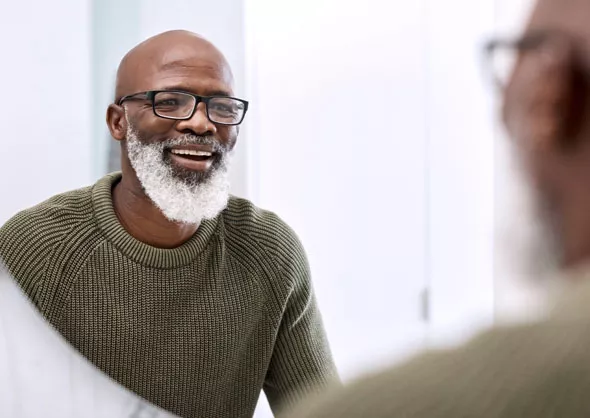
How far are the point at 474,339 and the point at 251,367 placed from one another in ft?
3.52

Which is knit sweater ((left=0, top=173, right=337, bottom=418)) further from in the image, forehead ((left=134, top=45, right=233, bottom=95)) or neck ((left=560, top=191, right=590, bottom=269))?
neck ((left=560, top=191, right=590, bottom=269))

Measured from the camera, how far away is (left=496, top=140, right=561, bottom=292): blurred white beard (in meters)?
0.31

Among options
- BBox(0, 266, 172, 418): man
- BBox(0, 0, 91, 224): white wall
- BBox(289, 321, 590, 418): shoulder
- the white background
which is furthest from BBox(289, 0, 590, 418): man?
the white background

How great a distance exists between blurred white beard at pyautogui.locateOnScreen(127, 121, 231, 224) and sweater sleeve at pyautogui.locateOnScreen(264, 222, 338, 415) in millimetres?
177

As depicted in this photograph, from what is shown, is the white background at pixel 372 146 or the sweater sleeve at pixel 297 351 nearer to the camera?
the sweater sleeve at pixel 297 351

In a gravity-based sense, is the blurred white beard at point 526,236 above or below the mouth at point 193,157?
above

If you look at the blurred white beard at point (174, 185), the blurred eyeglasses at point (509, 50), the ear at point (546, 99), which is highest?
the blurred eyeglasses at point (509, 50)

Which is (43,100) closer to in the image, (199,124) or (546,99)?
(199,124)

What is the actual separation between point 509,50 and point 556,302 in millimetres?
115

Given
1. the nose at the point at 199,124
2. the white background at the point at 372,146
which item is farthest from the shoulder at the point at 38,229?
the white background at the point at 372,146

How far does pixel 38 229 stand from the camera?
1258 millimetres

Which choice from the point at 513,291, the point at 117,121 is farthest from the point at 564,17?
the point at 117,121

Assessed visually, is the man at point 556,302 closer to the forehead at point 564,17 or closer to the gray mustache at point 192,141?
the forehead at point 564,17

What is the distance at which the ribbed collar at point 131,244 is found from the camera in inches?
50.3
